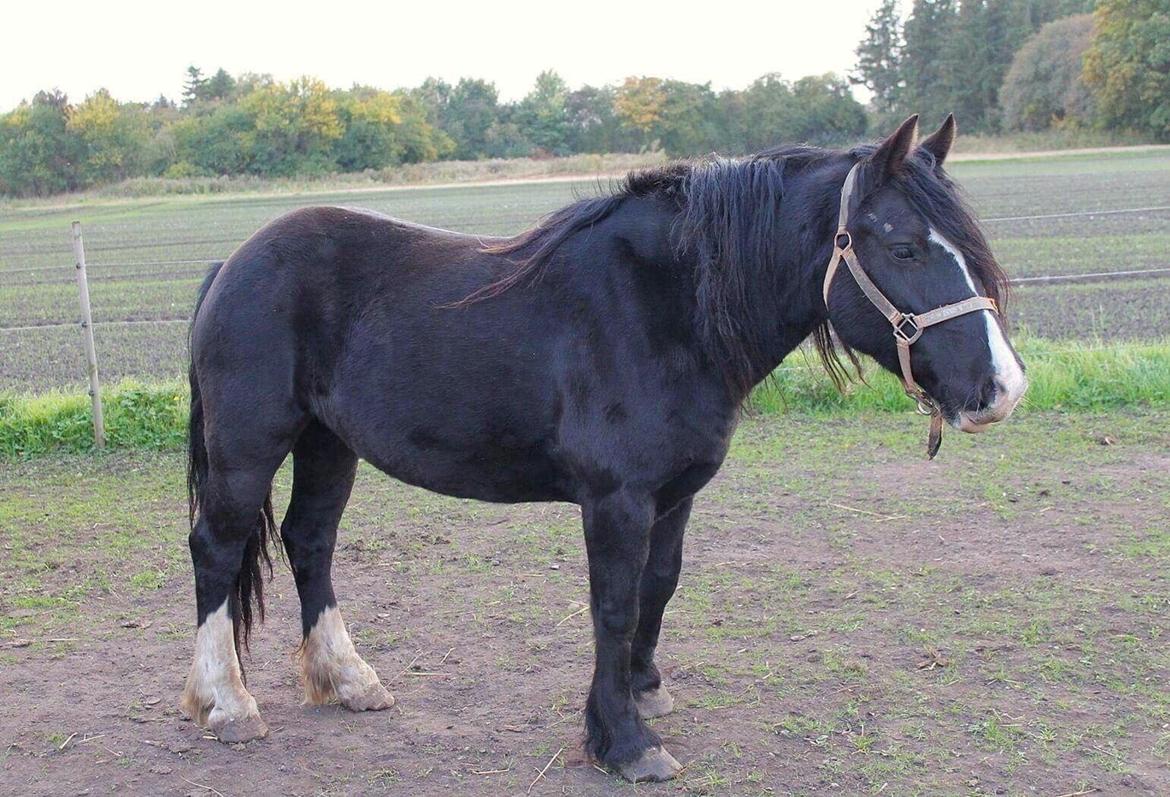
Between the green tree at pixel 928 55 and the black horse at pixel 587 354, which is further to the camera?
the green tree at pixel 928 55

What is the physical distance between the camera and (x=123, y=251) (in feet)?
86.6

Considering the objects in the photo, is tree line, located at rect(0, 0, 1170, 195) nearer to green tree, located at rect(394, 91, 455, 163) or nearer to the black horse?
green tree, located at rect(394, 91, 455, 163)

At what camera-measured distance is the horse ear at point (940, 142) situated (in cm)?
295

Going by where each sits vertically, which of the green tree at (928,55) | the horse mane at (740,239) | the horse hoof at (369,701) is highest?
the green tree at (928,55)

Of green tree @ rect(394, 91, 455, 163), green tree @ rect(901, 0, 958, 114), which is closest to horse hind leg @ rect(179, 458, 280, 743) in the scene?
green tree @ rect(394, 91, 455, 163)

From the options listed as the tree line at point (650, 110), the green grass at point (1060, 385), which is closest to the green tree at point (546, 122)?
the tree line at point (650, 110)

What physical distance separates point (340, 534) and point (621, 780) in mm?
2953

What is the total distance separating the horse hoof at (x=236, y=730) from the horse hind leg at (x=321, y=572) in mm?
288

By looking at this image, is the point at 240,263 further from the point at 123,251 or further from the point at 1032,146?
the point at 1032,146

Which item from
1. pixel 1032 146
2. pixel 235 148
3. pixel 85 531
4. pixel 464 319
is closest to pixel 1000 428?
pixel 464 319

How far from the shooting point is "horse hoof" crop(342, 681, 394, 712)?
3.80m

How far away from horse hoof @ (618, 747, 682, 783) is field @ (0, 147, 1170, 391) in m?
1.93

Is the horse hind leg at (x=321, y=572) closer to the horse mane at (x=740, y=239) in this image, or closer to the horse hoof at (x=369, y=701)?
the horse hoof at (x=369, y=701)

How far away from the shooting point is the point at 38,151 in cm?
5816
